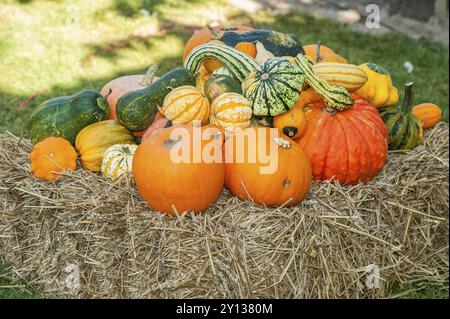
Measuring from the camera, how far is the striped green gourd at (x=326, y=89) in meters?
3.43

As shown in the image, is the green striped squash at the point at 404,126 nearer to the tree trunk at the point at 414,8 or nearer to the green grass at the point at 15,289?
the green grass at the point at 15,289

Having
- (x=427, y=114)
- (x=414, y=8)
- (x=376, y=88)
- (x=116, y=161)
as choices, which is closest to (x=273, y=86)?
(x=376, y=88)

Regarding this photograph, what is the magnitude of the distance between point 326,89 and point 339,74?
235 millimetres

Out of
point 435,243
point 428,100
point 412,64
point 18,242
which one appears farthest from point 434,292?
point 412,64

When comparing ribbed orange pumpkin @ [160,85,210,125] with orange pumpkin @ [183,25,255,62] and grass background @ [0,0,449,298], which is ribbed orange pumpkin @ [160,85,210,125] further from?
grass background @ [0,0,449,298]

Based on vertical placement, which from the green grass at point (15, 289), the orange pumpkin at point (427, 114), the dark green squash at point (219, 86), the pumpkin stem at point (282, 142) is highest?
the dark green squash at point (219, 86)

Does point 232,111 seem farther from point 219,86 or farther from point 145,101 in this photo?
point 145,101

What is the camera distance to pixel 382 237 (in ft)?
10.9

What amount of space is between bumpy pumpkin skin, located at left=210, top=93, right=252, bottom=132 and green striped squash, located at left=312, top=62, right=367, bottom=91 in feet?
1.87

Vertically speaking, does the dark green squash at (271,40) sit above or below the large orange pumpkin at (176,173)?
above

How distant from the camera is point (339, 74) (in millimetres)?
3600

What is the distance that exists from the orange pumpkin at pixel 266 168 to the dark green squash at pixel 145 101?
64cm

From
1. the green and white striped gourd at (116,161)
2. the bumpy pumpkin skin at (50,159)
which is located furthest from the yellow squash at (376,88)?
the bumpy pumpkin skin at (50,159)
